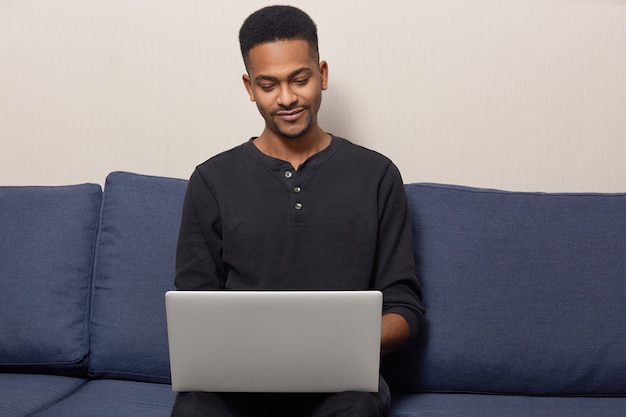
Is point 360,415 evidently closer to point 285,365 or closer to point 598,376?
point 285,365

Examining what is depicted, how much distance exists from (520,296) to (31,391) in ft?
3.37

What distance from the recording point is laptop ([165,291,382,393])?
125cm

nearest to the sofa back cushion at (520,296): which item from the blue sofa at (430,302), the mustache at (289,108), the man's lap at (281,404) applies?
the blue sofa at (430,302)

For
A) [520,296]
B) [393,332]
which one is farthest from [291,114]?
[520,296]

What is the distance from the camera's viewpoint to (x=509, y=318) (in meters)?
1.76

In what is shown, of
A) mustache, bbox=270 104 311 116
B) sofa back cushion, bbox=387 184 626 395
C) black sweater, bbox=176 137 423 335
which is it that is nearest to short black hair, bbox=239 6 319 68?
mustache, bbox=270 104 311 116

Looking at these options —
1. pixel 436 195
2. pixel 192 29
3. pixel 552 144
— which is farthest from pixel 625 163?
pixel 192 29

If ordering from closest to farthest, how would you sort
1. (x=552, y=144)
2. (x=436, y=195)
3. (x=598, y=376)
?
(x=598, y=376) < (x=436, y=195) < (x=552, y=144)

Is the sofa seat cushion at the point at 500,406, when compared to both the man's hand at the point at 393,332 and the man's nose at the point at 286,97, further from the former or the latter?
the man's nose at the point at 286,97

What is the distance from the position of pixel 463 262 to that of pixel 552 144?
0.51m

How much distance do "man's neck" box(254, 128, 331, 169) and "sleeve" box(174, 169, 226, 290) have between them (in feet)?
0.50

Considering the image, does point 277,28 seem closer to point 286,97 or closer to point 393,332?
point 286,97

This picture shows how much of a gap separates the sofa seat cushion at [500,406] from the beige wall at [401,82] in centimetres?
61

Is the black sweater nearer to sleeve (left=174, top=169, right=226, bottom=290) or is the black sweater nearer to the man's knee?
sleeve (left=174, top=169, right=226, bottom=290)
